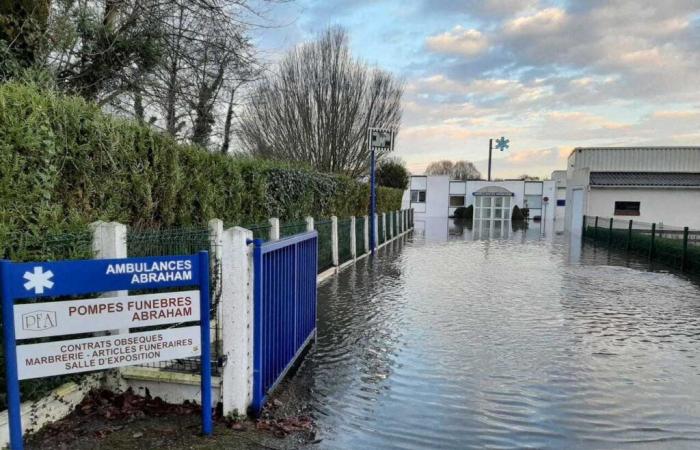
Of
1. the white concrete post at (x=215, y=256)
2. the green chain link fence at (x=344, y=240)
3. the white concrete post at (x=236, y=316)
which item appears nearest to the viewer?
the white concrete post at (x=236, y=316)

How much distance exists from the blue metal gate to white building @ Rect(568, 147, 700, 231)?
94.7 feet

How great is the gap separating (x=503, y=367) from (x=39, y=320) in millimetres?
4226

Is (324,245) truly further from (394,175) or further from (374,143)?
(394,175)

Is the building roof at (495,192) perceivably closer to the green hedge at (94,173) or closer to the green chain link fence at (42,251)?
the green hedge at (94,173)

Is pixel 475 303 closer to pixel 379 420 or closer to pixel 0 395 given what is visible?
pixel 379 420

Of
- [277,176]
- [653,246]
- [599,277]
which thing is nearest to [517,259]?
[599,277]

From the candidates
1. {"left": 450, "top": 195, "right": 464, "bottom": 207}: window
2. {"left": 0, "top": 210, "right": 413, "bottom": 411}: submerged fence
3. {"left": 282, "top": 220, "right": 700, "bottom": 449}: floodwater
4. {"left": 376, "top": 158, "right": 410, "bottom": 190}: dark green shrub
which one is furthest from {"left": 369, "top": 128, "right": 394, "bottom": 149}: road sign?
{"left": 450, "top": 195, "right": 464, "bottom": 207}: window

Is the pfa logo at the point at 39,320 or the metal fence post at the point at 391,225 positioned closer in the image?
the pfa logo at the point at 39,320

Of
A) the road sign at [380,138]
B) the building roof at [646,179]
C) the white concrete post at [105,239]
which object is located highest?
the road sign at [380,138]

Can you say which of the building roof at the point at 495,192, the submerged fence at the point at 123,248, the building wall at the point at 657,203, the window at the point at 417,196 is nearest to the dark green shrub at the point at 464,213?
the building roof at the point at 495,192

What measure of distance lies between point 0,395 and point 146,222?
7.41 ft

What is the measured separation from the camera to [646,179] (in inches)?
1201

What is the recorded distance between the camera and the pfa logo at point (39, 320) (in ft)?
9.04

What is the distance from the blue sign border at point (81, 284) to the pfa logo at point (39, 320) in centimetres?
7
